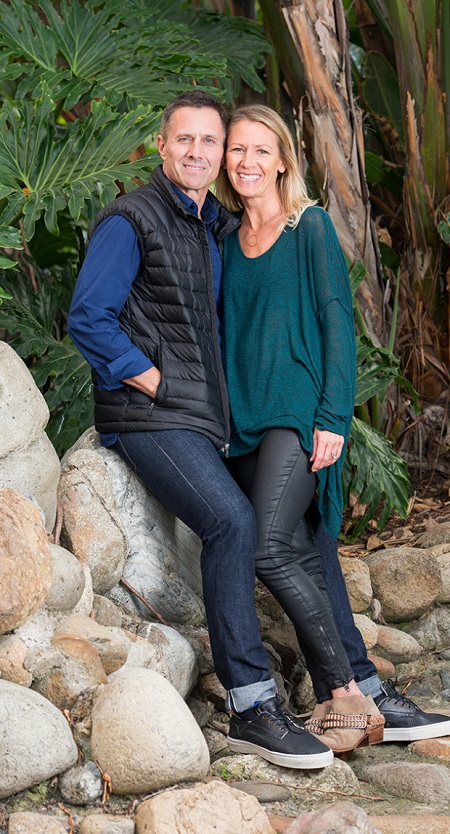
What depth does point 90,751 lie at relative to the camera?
2545 millimetres

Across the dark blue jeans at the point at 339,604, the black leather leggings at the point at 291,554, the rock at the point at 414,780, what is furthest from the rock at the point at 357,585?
the rock at the point at 414,780

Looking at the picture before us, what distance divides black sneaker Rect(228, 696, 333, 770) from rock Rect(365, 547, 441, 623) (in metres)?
1.45

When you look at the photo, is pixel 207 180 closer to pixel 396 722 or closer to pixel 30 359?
pixel 396 722

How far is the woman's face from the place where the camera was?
3094mm

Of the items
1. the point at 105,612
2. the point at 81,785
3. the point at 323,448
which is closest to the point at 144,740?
the point at 81,785

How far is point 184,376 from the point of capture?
3014 millimetres

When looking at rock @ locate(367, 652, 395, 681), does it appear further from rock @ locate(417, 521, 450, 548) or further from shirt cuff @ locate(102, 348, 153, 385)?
shirt cuff @ locate(102, 348, 153, 385)

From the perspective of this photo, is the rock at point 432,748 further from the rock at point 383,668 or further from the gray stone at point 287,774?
the rock at point 383,668

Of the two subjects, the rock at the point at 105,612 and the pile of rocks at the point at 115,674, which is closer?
the pile of rocks at the point at 115,674

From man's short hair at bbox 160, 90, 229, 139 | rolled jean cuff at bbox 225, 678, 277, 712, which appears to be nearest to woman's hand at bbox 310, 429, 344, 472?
rolled jean cuff at bbox 225, 678, 277, 712

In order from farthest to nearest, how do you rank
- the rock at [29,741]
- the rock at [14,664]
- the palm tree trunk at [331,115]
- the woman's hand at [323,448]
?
the palm tree trunk at [331,115]
the woman's hand at [323,448]
the rock at [14,664]
the rock at [29,741]

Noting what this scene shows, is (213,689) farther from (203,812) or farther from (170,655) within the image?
(203,812)

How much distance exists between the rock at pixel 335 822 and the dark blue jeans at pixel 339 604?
3.14 ft

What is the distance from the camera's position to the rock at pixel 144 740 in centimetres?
247
